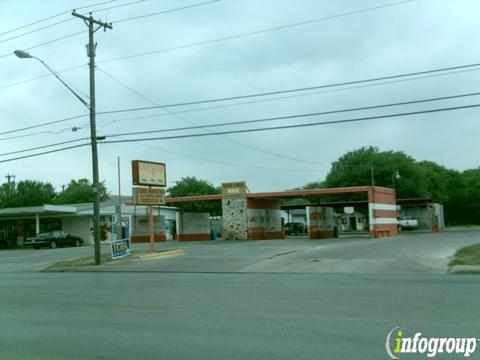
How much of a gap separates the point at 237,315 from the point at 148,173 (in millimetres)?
22694

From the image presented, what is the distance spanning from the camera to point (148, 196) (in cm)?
3238

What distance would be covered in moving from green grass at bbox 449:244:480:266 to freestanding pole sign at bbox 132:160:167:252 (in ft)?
53.5

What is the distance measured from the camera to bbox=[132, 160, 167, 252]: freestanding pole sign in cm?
3159

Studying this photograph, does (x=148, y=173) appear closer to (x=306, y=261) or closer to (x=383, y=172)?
(x=306, y=261)

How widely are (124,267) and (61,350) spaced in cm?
1860

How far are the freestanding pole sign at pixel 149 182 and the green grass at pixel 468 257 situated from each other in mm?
16310

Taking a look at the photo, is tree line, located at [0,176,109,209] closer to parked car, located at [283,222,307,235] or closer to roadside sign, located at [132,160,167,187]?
parked car, located at [283,222,307,235]

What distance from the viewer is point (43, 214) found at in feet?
174

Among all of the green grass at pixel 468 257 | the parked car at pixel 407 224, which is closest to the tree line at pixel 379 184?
the parked car at pixel 407 224

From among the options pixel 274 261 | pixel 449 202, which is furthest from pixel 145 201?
pixel 449 202

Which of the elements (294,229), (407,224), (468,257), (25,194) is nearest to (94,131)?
(468,257)

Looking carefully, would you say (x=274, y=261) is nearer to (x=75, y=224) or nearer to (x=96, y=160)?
(x=96, y=160)
